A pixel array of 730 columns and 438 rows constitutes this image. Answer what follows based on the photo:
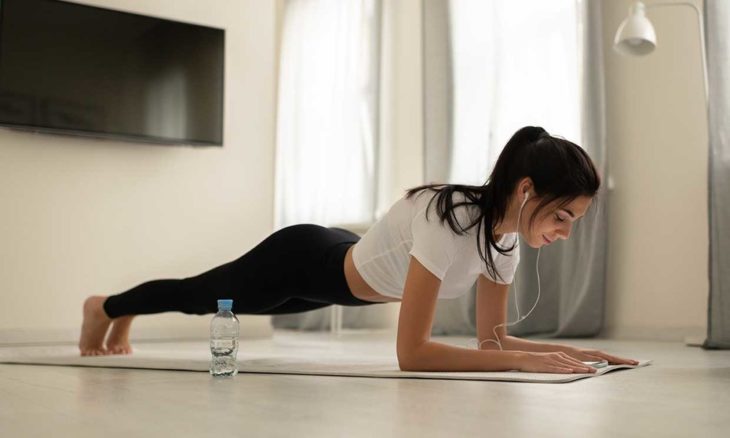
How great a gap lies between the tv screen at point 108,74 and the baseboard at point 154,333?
0.89 meters

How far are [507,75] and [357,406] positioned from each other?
10.7 ft

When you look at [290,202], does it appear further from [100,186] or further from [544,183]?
[544,183]

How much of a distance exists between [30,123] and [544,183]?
275 cm

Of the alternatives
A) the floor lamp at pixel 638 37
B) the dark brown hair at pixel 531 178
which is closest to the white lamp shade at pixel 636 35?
the floor lamp at pixel 638 37

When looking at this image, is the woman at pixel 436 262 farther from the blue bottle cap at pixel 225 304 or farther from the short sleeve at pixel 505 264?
the blue bottle cap at pixel 225 304

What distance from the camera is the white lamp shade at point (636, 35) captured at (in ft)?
11.1

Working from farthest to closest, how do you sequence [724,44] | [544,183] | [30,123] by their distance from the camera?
[30,123], [724,44], [544,183]

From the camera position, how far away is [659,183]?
3967 millimetres

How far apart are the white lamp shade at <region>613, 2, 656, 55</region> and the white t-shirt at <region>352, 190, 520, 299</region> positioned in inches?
64.7

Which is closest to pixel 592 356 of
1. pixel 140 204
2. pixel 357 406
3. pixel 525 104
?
pixel 357 406

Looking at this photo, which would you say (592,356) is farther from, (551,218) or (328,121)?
(328,121)

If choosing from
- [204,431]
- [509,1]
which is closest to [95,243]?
[509,1]

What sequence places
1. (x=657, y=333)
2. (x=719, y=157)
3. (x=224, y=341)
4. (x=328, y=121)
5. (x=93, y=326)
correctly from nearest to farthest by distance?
(x=224, y=341) → (x=93, y=326) → (x=719, y=157) → (x=657, y=333) → (x=328, y=121)

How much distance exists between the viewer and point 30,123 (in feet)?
12.6
